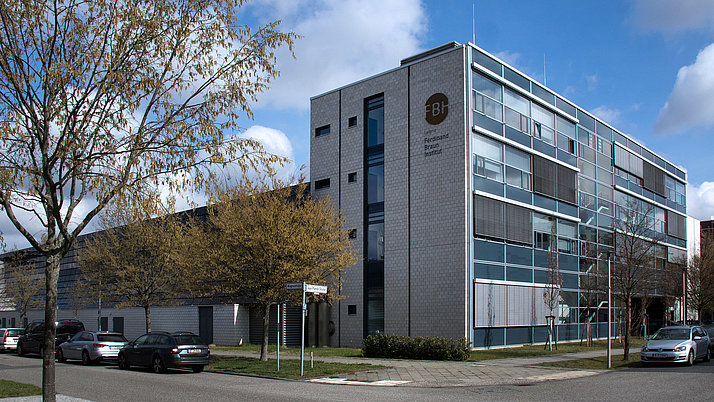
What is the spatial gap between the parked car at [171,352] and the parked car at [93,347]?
168 inches

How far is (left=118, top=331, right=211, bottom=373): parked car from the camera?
21141mm

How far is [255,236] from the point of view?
2280cm

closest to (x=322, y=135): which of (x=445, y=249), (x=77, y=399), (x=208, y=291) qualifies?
(x=445, y=249)

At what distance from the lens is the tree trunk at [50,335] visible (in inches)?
382

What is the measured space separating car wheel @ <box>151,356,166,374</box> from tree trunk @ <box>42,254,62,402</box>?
12275 mm

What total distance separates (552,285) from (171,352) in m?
18.6

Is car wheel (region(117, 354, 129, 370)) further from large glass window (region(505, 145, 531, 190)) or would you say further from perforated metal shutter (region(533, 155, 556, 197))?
perforated metal shutter (region(533, 155, 556, 197))

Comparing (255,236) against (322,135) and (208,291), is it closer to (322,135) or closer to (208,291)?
(208,291)

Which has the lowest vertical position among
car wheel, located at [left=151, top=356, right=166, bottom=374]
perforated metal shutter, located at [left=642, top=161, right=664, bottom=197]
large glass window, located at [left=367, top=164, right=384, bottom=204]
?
car wheel, located at [left=151, top=356, right=166, bottom=374]

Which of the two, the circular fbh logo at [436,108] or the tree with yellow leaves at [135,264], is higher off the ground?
the circular fbh logo at [436,108]

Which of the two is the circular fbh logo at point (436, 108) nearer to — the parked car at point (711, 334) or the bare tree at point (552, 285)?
the bare tree at point (552, 285)

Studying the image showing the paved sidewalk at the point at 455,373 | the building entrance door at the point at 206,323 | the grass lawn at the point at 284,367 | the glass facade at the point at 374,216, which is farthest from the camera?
the building entrance door at the point at 206,323

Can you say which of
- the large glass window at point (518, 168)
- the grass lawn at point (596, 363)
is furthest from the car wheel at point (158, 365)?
the large glass window at point (518, 168)

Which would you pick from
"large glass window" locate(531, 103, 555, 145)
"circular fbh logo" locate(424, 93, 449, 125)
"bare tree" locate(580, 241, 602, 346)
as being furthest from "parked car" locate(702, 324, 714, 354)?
"circular fbh logo" locate(424, 93, 449, 125)
